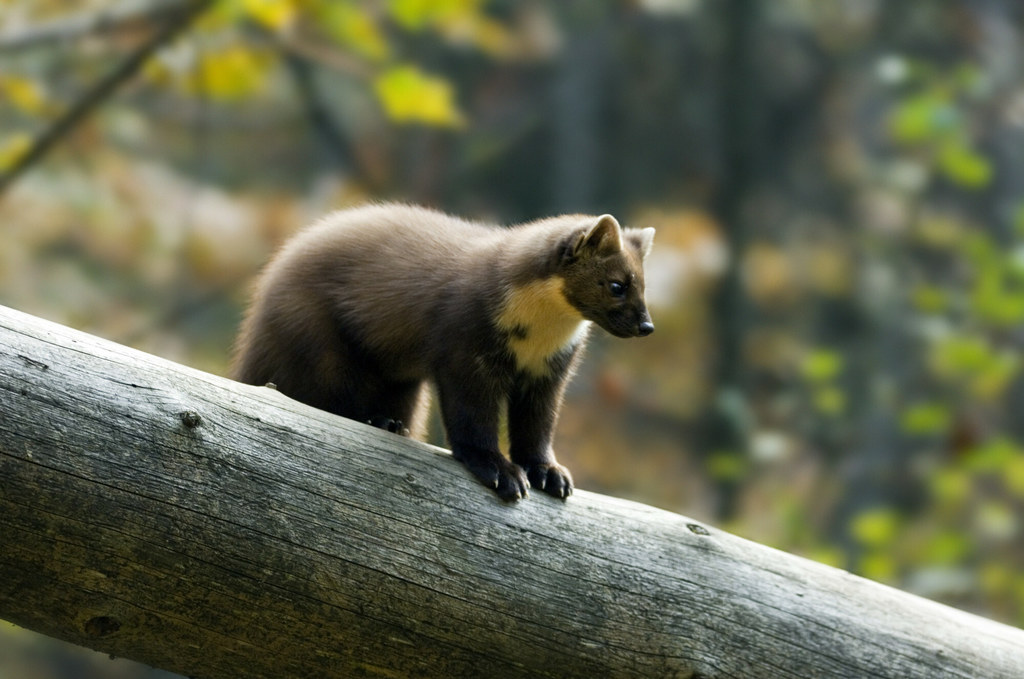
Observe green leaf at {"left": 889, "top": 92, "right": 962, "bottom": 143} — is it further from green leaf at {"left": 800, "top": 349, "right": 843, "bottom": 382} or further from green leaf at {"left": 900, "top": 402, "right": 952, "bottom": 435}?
green leaf at {"left": 900, "top": 402, "right": 952, "bottom": 435}

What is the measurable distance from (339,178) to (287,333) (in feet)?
13.7

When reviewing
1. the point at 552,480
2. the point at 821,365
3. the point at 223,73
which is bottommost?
the point at 552,480

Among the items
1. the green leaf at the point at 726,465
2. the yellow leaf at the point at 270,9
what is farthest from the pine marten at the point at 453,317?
the green leaf at the point at 726,465

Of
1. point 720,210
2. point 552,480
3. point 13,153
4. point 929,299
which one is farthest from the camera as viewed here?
point 720,210

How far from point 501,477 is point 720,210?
197 inches

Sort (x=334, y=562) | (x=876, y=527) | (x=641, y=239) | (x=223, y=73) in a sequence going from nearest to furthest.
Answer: (x=334, y=562) → (x=641, y=239) → (x=223, y=73) → (x=876, y=527)

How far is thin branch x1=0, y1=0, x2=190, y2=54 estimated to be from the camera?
632 cm

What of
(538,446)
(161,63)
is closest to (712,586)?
(538,446)

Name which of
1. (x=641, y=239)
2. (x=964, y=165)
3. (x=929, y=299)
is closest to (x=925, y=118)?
(x=964, y=165)

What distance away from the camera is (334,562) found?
2654mm

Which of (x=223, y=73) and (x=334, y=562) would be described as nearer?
(x=334, y=562)

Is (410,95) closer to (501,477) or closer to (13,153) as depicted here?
(13,153)

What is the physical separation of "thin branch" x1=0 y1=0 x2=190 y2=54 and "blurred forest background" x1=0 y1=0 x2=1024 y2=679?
19.6 inches

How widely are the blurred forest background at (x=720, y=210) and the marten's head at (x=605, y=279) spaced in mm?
3980
